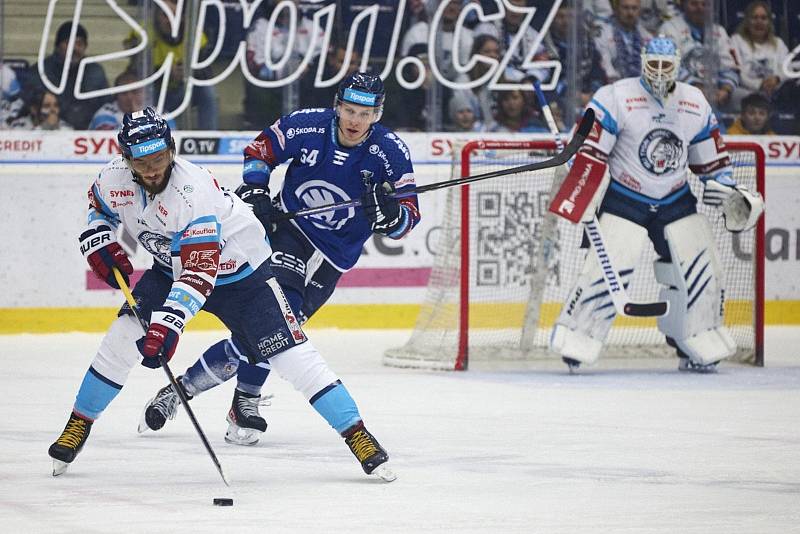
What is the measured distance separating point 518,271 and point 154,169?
11.1 ft

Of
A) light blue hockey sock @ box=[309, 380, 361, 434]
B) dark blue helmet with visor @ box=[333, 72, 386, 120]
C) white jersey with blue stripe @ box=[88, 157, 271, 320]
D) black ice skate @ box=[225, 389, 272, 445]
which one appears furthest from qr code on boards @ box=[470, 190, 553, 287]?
light blue hockey sock @ box=[309, 380, 361, 434]

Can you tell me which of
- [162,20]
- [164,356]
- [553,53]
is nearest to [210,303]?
[164,356]

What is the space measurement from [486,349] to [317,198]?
2.06 metres

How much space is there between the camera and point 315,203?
4.86 meters

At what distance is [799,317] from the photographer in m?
7.92

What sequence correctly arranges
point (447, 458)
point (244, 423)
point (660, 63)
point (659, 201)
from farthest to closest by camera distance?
point (659, 201) → point (660, 63) → point (244, 423) → point (447, 458)

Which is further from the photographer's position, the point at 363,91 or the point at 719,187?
the point at 719,187

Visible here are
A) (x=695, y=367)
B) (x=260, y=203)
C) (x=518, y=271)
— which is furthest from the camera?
(x=518, y=271)

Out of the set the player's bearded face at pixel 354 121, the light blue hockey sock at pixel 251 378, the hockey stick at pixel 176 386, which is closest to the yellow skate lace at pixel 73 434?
the hockey stick at pixel 176 386

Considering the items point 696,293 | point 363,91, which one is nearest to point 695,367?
point 696,293

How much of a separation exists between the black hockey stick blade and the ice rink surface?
26cm

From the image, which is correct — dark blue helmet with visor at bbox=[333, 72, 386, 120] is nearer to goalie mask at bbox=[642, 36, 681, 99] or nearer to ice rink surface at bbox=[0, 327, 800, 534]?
ice rink surface at bbox=[0, 327, 800, 534]

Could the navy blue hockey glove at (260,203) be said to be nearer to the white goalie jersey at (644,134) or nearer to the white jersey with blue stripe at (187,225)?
the white jersey with blue stripe at (187,225)

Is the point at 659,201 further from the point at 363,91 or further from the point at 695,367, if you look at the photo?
the point at 363,91
